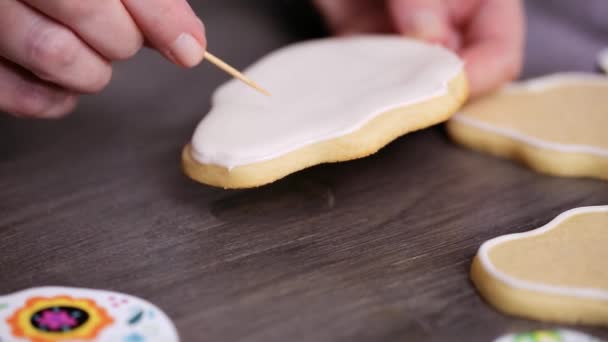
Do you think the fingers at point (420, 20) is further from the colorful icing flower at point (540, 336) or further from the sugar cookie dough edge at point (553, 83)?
the colorful icing flower at point (540, 336)

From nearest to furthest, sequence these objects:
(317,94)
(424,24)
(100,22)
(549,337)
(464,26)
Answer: (549,337), (100,22), (317,94), (424,24), (464,26)

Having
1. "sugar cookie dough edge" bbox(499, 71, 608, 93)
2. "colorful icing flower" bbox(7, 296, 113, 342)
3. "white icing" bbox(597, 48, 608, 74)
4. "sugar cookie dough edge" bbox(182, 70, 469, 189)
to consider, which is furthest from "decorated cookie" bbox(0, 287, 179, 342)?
"white icing" bbox(597, 48, 608, 74)

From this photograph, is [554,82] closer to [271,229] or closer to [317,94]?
[317,94]

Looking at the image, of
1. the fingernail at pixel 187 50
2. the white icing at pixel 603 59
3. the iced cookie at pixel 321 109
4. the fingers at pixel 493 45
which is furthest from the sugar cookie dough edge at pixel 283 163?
the white icing at pixel 603 59

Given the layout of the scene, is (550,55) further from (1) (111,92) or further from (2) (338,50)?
(1) (111,92)

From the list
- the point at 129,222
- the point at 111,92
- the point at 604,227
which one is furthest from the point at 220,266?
the point at 111,92

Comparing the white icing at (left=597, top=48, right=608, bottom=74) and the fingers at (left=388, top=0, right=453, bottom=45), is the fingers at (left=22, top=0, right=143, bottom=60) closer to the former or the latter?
the fingers at (left=388, top=0, right=453, bottom=45)

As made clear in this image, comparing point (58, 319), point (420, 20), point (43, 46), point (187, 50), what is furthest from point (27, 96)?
point (420, 20)
